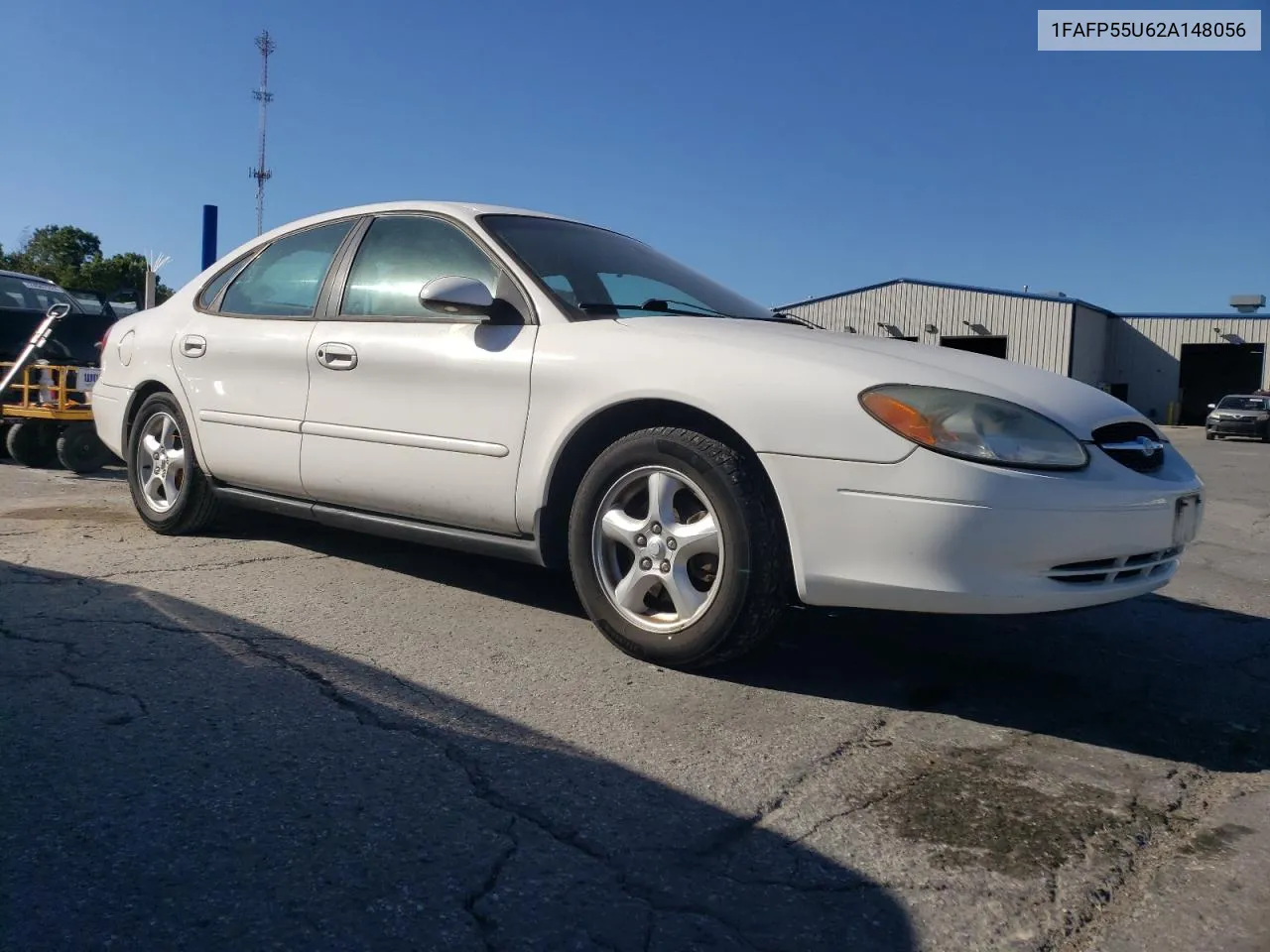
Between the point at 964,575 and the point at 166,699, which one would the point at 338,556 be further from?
the point at 964,575

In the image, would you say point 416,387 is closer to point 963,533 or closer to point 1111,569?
point 963,533

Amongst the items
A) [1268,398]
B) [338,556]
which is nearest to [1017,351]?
[1268,398]

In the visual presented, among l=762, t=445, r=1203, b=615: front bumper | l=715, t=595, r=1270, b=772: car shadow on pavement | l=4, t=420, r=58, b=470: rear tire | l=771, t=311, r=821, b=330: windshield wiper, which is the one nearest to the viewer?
l=762, t=445, r=1203, b=615: front bumper

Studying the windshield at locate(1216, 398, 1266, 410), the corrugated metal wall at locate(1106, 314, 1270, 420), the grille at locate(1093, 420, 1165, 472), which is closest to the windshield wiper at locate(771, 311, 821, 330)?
the grille at locate(1093, 420, 1165, 472)

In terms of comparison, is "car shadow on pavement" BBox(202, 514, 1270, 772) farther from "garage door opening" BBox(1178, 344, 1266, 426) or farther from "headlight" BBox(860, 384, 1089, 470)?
"garage door opening" BBox(1178, 344, 1266, 426)

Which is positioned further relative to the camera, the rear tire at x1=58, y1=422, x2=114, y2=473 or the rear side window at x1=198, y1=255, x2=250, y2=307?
the rear tire at x1=58, y1=422, x2=114, y2=473

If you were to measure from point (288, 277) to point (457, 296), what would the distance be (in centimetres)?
145

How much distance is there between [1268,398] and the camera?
30.7 meters

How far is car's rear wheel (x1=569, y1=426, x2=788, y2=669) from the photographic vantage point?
9.62ft

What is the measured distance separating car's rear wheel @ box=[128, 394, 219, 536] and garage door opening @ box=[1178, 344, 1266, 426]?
147ft

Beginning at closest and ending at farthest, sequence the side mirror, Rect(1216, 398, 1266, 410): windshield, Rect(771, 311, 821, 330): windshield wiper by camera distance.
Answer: the side mirror → Rect(771, 311, 821, 330): windshield wiper → Rect(1216, 398, 1266, 410): windshield

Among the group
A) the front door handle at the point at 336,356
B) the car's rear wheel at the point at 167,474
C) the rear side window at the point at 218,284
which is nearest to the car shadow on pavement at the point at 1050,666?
the front door handle at the point at 336,356

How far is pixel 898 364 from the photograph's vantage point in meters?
2.96

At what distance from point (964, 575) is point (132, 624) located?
261 centimetres
